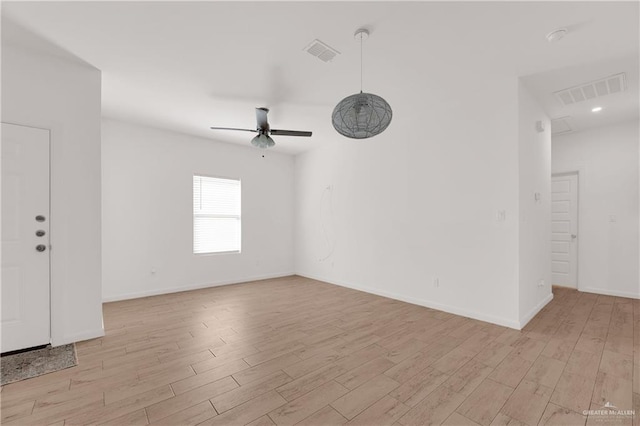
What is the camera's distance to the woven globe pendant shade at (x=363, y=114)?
2352mm

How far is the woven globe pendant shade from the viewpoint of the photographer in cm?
235

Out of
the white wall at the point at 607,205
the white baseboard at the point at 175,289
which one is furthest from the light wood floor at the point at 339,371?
the white wall at the point at 607,205

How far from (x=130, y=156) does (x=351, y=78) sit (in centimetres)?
373

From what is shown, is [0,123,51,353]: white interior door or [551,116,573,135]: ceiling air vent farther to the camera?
[551,116,573,135]: ceiling air vent

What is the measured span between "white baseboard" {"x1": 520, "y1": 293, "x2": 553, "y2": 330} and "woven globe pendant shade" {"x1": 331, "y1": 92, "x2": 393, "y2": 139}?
2.76m

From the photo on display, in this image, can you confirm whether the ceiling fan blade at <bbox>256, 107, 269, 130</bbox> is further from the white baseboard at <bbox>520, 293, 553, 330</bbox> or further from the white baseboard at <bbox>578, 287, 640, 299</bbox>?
the white baseboard at <bbox>578, 287, 640, 299</bbox>

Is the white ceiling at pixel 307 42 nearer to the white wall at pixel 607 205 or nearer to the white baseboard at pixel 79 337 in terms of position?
the white wall at pixel 607 205

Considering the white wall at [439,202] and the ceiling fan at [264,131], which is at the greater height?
the ceiling fan at [264,131]

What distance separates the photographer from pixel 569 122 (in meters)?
4.38

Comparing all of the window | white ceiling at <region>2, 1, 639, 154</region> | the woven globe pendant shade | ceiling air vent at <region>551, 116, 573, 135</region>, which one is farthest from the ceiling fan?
ceiling air vent at <region>551, 116, 573, 135</region>

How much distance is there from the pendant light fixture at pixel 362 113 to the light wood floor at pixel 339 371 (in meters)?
2.05

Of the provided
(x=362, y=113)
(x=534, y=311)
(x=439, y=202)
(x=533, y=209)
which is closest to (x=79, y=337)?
(x=362, y=113)

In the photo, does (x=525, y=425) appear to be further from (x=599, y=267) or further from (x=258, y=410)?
(x=599, y=267)

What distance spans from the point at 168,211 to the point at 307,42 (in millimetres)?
3770
